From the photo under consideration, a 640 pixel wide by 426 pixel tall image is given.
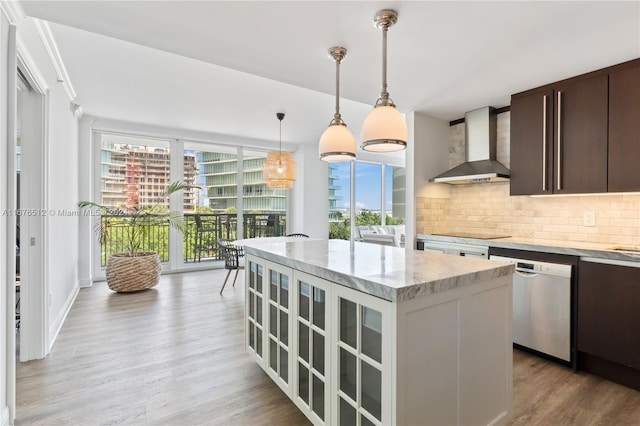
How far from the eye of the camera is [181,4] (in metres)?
1.78

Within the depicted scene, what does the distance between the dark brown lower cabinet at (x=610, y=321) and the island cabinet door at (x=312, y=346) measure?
2028 millimetres

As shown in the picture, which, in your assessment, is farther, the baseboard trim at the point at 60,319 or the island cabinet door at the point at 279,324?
the baseboard trim at the point at 60,319

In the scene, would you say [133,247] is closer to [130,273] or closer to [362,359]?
[130,273]

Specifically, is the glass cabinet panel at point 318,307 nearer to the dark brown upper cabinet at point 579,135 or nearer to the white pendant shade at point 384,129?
the white pendant shade at point 384,129

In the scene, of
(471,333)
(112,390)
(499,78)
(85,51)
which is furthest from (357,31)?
(112,390)

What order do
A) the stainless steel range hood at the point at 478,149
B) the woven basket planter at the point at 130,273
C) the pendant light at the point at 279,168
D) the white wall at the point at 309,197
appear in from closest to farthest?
the stainless steel range hood at the point at 478,149
the woven basket planter at the point at 130,273
the pendant light at the point at 279,168
the white wall at the point at 309,197

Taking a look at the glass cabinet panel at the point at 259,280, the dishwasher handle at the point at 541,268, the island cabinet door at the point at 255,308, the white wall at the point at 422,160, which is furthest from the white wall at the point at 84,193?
the dishwasher handle at the point at 541,268

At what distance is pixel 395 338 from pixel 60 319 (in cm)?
356

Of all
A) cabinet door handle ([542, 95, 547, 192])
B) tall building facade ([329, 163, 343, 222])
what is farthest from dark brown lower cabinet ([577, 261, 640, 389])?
tall building facade ([329, 163, 343, 222])

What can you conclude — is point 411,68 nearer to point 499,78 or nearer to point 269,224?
point 499,78

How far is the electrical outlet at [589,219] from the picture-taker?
283 centimetres

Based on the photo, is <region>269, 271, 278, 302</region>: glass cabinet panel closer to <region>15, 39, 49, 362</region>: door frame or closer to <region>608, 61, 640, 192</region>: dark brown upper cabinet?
<region>15, 39, 49, 362</region>: door frame

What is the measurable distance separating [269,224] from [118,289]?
302 centimetres

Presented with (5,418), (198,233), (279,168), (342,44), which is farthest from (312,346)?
(198,233)
